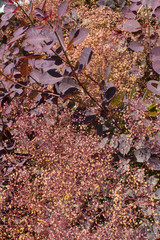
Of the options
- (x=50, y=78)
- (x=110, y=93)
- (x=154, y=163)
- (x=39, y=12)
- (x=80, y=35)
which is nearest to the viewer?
(x=39, y=12)

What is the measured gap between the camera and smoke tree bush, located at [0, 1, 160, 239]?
133 cm

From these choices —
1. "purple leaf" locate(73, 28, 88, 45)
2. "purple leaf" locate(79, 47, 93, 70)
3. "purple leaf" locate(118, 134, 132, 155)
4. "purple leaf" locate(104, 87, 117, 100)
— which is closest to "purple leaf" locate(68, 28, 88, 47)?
"purple leaf" locate(73, 28, 88, 45)

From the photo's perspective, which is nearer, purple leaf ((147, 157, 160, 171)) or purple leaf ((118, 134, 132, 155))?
purple leaf ((147, 157, 160, 171))

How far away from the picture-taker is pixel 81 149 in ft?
4.98

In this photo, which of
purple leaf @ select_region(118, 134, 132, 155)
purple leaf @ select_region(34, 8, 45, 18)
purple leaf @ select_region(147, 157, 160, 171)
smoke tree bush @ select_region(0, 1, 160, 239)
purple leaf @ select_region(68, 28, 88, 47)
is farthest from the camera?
purple leaf @ select_region(118, 134, 132, 155)

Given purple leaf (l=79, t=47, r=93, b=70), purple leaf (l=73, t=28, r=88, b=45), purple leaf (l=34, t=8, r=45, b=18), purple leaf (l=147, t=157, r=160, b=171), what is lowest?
purple leaf (l=147, t=157, r=160, b=171)

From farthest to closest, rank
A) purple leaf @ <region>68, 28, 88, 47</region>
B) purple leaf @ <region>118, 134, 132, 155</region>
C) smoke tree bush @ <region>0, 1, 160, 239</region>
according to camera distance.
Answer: purple leaf @ <region>118, 134, 132, 155</region>, smoke tree bush @ <region>0, 1, 160, 239</region>, purple leaf @ <region>68, 28, 88, 47</region>

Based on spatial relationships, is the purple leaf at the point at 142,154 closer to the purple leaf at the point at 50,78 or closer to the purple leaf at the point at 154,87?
the purple leaf at the point at 154,87

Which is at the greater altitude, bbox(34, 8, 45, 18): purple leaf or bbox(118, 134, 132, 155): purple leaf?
bbox(34, 8, 45, 18): purple leaf

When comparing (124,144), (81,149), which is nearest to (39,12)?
(81,149)

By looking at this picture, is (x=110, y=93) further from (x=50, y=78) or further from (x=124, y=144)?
(x=50, y=78)

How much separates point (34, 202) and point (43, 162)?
319 millimetres

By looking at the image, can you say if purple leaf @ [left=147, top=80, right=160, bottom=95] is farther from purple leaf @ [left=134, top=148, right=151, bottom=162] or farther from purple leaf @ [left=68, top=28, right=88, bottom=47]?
purple leaf @ [left=68, top=28, right=88, bottom=47]

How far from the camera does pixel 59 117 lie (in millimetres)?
1888
